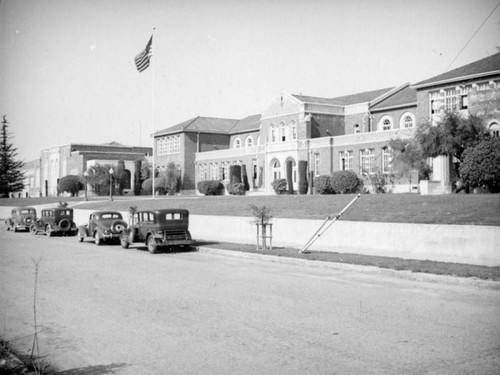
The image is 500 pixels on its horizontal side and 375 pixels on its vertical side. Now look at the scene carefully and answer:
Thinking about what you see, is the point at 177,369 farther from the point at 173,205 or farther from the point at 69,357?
the point at 173,205

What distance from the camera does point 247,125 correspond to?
76.6m

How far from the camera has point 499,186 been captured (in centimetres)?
2720

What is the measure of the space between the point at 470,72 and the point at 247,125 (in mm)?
39998

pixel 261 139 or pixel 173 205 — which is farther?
pixel 261 139

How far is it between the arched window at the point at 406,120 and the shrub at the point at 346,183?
12.3m

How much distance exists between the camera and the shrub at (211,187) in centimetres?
6531

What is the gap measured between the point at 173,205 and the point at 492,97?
994 inches

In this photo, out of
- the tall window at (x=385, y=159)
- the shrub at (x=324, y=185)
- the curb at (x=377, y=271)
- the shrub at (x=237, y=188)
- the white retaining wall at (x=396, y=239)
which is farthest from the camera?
the shrub at (x=237, y=188)

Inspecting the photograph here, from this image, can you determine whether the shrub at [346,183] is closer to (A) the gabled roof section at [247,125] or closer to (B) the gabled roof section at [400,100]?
(B) the gabled roof section at [400,100]

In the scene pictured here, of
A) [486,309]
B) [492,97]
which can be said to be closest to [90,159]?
[492,97]

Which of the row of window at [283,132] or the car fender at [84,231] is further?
the row of window at [283,132]

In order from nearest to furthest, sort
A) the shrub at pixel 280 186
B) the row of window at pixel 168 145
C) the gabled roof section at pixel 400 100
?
the shrub at pixel 280 186, the gabled roof section at pixel 400 100, the row of window at pixel 168 145

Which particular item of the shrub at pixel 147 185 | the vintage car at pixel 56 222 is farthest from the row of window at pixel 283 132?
the vintage car at pixel 56 222

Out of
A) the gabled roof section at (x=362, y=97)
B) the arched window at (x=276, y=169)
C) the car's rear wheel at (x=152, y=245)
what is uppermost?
the gabled roof section at (x=362, y=97)
